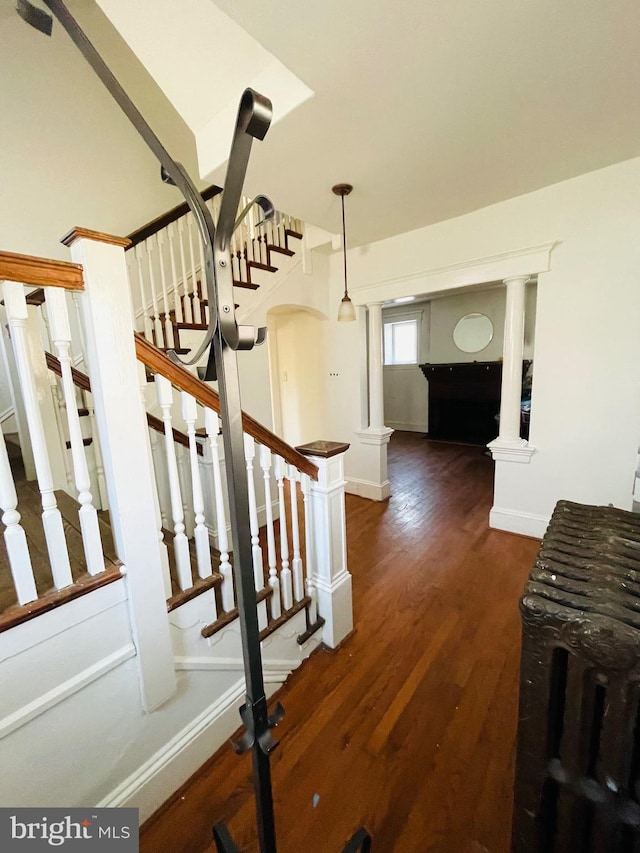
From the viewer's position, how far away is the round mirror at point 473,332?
559 centimetres

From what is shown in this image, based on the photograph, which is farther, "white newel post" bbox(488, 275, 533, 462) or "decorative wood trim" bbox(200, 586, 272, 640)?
"white newel post" bbox(488, 275, 533, 462)

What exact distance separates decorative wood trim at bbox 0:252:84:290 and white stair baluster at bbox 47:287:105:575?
0.03 m

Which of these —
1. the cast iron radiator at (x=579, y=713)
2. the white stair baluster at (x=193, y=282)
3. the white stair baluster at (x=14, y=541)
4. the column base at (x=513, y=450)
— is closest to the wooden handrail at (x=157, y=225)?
the white stair baluster at (x=193, y=282)

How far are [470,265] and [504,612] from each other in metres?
2.51

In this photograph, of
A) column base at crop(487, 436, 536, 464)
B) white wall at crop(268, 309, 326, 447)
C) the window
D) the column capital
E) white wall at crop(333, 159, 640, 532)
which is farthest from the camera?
the window

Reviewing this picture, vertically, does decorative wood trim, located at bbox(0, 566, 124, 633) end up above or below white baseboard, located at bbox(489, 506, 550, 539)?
above

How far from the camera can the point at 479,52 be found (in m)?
1.33

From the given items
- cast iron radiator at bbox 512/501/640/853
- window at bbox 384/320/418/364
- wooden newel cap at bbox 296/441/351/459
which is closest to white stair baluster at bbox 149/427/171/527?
wooden newel cap at bbox 296/441/351/459

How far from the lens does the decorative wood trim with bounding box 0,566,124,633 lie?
863 mm

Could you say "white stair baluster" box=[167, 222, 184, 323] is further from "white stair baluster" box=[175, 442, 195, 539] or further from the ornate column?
the ornate column

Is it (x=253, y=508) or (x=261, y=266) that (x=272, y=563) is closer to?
(x=253, y=508)

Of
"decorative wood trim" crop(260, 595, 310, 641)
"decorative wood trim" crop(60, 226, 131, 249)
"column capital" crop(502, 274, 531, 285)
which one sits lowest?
"decorative wood trim" crop(260, 595, 310, 641)

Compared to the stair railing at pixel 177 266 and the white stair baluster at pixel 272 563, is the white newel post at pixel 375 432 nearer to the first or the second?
the stair railing at pixel 177 266

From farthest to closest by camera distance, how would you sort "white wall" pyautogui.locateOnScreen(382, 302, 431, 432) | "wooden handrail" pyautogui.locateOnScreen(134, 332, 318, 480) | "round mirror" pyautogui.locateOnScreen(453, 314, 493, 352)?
1. "white wall" pyautogui.locateOnScreen(382, 302, 431, 432)
2. "round mirror" pyautogui.locateOnScreen(453, 314, 493, 352)
3. "wooden handrail" pyautogui.locateOnScreen(134, 332, 318, 480)
